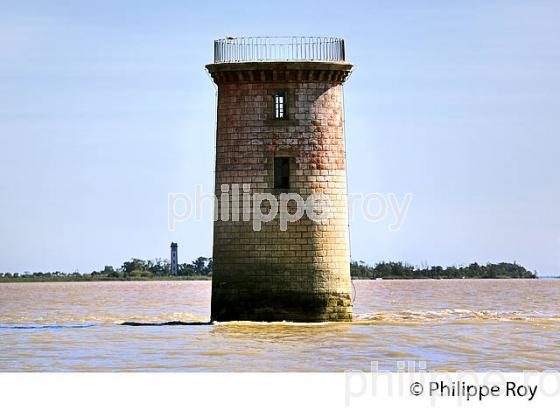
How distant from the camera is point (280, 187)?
36719 millimetres

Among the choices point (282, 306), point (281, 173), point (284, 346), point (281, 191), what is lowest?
point (284, 346)

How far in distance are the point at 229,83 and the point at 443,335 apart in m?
8.86

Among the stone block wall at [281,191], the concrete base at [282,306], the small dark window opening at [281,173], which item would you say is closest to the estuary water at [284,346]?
the concrete base at [282,306]

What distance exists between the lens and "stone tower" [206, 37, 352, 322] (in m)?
36.6

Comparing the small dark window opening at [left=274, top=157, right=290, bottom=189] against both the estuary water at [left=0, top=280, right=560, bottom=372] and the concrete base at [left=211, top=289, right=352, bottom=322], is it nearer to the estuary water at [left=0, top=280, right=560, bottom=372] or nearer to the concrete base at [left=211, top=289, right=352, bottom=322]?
the concrete base at [left=211, top=289, right=352, bottom=322]

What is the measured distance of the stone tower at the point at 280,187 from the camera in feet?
120

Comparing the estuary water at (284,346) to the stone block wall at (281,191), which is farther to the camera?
Result: the stone block wall at (281,191)

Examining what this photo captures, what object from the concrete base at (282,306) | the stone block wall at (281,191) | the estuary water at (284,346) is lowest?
the estuary water at (284,346)

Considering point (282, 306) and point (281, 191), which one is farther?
point (281, 191)

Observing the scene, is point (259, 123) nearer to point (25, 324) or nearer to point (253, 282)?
point (253, 282)

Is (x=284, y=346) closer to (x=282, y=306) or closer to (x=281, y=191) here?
(x=282, y=306)

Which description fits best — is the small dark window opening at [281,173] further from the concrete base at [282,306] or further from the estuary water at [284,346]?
the estuary water at [284,346]

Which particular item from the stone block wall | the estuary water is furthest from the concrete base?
the estuary water

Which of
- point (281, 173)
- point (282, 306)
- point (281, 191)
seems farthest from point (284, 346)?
point (281, 173)
